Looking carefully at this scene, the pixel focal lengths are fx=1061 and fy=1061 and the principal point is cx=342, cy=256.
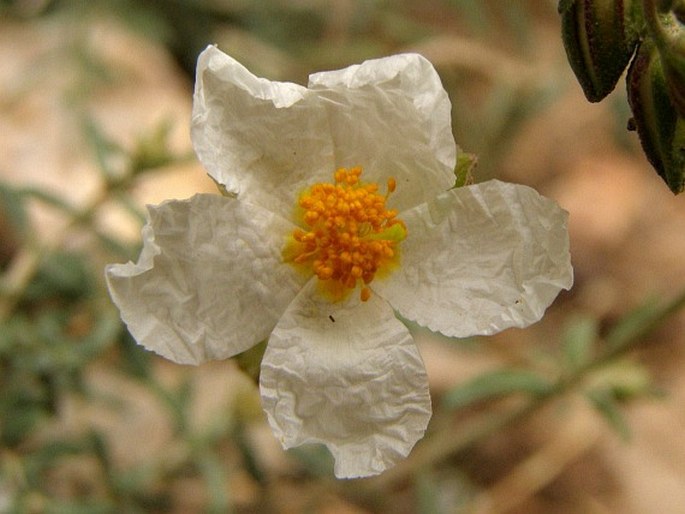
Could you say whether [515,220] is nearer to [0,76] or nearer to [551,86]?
[551,86]

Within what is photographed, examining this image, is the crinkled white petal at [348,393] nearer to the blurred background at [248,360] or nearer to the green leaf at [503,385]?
the blurred background at [248,360]

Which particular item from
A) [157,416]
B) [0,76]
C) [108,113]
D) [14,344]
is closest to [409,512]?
[157,416]

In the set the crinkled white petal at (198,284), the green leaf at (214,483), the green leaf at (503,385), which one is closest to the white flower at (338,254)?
the crinkled white petal at (198,284)

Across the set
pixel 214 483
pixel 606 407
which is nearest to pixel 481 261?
pixel 606 407

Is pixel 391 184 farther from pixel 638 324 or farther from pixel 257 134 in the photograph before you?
pixel 638 324

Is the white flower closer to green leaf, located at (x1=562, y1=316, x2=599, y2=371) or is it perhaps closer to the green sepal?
the green sepal

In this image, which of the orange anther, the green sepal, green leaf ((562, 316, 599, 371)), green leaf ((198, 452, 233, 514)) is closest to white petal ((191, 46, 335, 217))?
the orange anther
